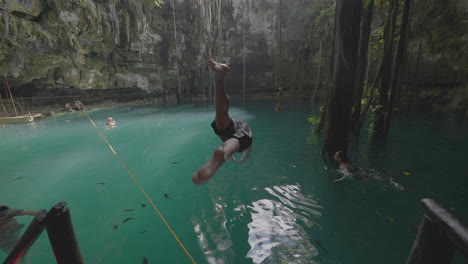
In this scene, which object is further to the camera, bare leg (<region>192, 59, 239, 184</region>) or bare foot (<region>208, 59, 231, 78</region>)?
bare foot (<region>208, 59, 231, 78</region>)

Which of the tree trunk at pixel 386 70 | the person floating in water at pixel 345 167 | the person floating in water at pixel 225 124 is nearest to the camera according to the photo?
the person floating in water at pixel 225 124

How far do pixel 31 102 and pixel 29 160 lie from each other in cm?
1286

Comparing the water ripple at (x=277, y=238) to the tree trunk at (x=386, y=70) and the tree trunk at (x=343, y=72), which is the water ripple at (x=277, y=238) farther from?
the tree trunk at (x=386, y=70)

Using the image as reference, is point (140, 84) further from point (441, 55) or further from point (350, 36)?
point (441, 55)

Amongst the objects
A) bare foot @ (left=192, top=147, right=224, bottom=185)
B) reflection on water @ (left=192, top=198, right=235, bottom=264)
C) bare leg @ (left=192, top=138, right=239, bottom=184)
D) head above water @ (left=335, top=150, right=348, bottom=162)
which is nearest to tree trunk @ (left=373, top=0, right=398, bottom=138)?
head above water @ (left=335, top=150, right=348, bottom=162)

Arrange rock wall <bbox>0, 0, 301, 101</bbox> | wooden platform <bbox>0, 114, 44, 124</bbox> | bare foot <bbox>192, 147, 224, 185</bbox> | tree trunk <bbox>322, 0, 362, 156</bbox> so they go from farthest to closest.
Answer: wooden platform <bbox>0, 114, 44, 124</bbox>
rock wall <bbox>0, 0, 301, 101</bbox>
tree trunk <bbox>322, 0, 362, 156</bbox>
bare foot <bbox>192, 147, 224, 185</bbox>

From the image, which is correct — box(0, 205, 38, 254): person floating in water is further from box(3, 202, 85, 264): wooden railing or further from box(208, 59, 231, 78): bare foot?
box(208, 59, 231, 78): bare foot

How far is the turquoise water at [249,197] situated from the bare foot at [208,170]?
5.04 feet

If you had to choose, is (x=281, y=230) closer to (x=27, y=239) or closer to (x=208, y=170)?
(x=208, y=170)

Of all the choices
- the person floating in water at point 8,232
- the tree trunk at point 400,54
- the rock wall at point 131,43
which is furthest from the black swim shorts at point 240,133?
the rock wall at point 131,43

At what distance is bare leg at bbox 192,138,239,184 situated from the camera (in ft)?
5.05

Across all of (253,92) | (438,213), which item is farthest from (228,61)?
(438,213)

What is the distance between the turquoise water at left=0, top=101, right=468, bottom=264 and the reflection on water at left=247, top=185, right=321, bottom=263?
2cm

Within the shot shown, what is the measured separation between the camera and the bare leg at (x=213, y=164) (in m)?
1.54
